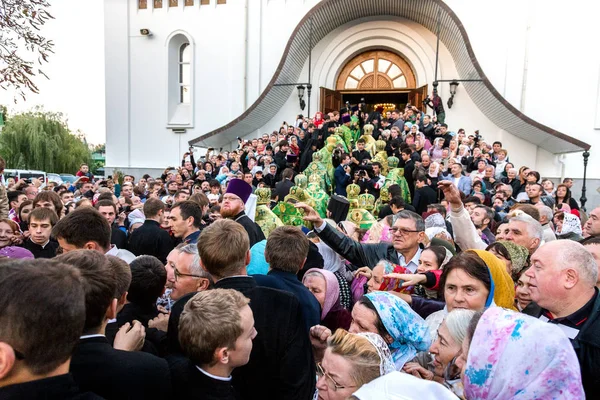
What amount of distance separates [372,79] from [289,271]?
65.2 ft

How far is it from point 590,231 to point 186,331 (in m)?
4.38

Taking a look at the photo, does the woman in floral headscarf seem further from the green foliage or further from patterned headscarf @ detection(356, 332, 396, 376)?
the green foliage

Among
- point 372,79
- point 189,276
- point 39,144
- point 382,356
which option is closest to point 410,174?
point 189,276

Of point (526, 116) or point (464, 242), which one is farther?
point (526, 116)

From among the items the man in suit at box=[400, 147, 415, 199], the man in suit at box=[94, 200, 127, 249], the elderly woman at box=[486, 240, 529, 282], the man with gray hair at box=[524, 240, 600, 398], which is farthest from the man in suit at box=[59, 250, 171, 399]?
the man in suit at box=[400, 147, 415, 199]

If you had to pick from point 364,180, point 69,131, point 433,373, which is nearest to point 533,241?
point 433,373

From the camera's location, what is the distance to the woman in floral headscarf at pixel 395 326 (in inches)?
90.7

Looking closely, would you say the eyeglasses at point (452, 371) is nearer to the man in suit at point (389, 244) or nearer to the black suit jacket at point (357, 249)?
the man in suit at point (389, 244)

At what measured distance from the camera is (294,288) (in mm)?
2668

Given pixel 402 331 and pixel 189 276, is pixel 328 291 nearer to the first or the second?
pixel 402 331

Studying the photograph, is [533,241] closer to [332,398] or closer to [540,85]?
[332,398]

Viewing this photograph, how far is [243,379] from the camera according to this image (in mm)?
2311

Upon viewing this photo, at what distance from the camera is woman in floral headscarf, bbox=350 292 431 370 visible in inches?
90.7

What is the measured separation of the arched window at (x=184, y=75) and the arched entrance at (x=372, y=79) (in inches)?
281
